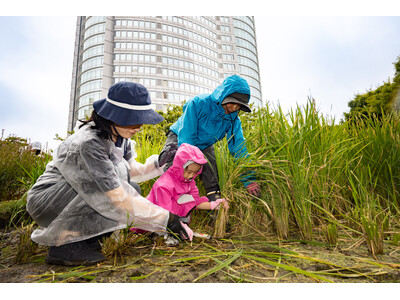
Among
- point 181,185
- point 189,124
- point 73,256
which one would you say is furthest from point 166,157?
point 73,256

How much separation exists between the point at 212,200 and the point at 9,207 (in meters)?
2.17

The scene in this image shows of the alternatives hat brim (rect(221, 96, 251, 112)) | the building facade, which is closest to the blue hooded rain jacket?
hat brim (rect(221, 96, 251, 112))

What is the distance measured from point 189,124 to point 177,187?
682mm

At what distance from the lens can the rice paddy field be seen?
1160mm

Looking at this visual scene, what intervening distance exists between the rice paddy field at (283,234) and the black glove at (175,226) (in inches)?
3.6

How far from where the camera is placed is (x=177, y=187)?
203 centimetres

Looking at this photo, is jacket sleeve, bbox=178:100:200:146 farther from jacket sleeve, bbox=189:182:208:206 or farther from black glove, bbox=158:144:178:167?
jacket sleeve, bbox=189:182:208:206

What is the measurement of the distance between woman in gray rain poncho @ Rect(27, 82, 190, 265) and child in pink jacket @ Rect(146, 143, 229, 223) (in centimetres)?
40

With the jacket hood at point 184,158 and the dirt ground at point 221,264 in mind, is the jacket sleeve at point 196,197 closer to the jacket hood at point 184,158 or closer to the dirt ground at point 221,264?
the jacket hood at point 184,158

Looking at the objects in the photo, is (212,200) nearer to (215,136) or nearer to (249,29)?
(215,136)

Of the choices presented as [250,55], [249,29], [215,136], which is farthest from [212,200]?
[249,29]

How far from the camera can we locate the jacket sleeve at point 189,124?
2.36 m

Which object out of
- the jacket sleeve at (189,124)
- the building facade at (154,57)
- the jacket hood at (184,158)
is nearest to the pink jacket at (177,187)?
the jacket hood at (184,158)

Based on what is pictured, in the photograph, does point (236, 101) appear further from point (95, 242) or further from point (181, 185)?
point (95, 242)
